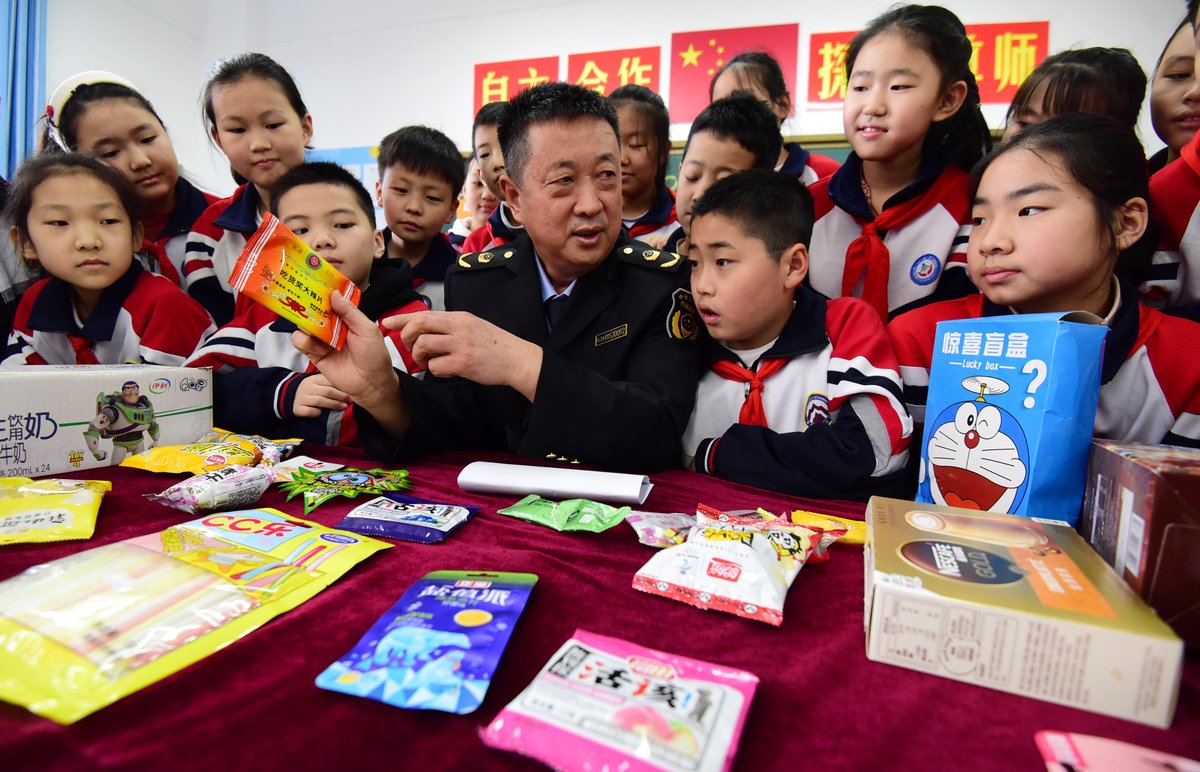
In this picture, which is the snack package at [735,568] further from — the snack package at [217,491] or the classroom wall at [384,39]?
the classroom wall at [384,39]

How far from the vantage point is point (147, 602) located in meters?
0.51

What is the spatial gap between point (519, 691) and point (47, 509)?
0.67 meters

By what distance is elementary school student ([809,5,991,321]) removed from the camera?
1.34m

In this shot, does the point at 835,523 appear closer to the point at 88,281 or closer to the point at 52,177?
the point at 88,281

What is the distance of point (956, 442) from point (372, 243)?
1.30 metres

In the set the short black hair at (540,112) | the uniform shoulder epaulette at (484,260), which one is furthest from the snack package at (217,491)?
the short black hair at (540,112)

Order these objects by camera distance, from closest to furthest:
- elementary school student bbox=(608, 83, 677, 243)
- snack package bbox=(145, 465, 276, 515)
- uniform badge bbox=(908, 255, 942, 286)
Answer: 1. snack package bbox=(145, 465, 276, 515)
2. uniform badge bbox=(908, 255, 942, 286)
3. elementary school student bbox=(608, 83, 677, 243)

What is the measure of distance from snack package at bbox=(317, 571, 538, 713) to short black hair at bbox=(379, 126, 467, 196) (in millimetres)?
1587

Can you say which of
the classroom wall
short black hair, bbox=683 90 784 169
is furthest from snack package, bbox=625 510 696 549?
the classroom wall

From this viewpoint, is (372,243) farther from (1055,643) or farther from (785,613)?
(1055,643)

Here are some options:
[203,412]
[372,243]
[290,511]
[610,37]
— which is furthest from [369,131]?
[290,511]

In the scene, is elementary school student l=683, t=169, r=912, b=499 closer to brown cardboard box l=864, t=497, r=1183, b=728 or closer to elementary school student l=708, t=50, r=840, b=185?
brown cardboard box l=864, t=497, r=1183, b=728

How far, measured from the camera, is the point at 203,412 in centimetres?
123

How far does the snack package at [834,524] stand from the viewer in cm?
76
